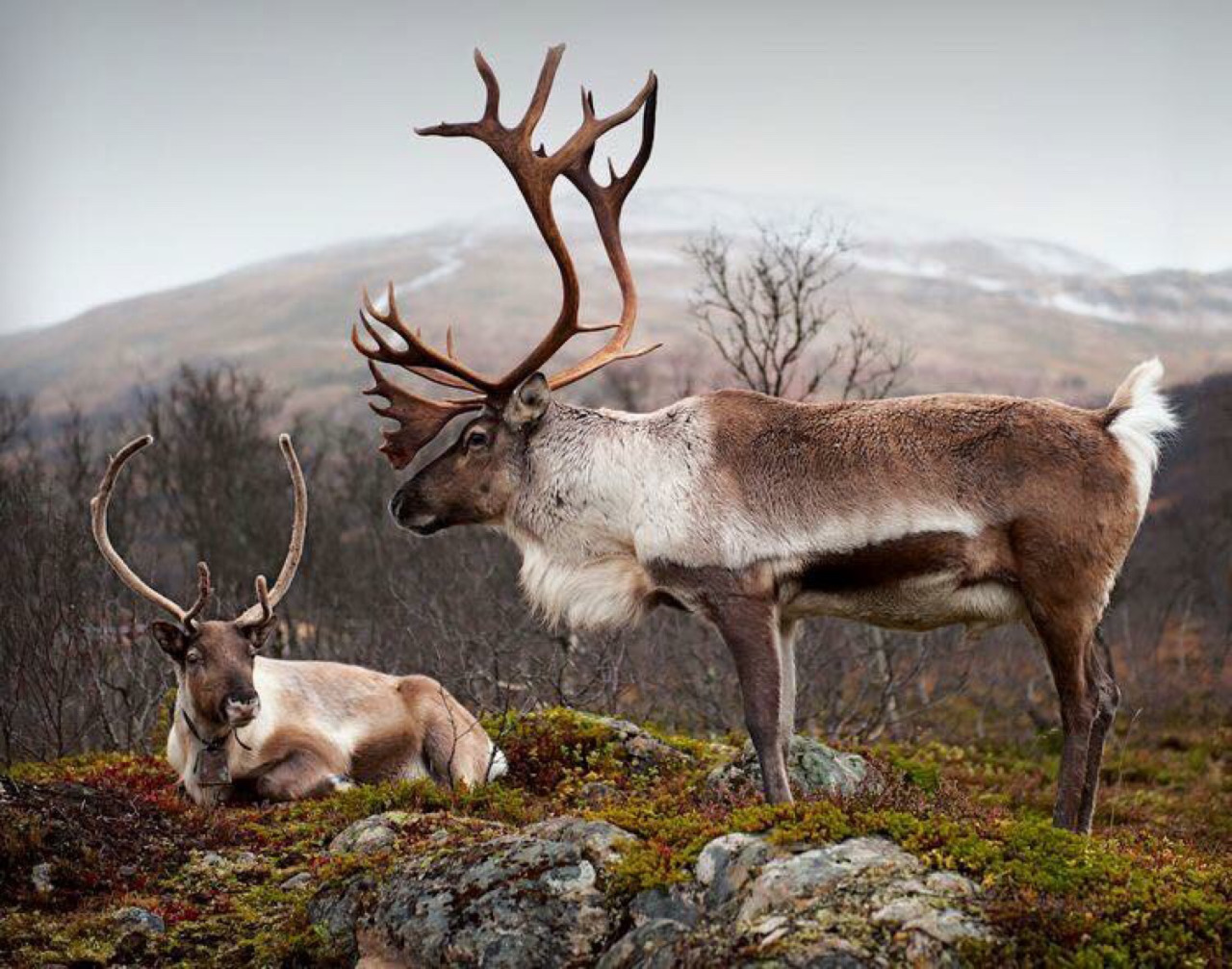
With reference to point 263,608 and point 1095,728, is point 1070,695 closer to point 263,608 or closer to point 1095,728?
point 1095,728

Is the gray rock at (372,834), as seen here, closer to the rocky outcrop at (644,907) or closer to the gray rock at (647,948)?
the rocky outcrop at (644,907)

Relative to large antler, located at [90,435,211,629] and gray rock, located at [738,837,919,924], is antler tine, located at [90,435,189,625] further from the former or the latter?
gray rock, located at [738,837,919,924]

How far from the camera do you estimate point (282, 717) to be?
1005 centimetres

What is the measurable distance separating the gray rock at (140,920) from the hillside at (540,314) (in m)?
76.9

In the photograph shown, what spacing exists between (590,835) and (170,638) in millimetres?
4092

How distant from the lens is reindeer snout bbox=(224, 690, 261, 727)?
30.3 feet

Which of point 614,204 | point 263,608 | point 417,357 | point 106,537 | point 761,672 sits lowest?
point 761,672

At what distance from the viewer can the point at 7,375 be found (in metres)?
125

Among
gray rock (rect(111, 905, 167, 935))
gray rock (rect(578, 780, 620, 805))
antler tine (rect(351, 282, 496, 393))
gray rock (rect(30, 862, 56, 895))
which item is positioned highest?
antler tine (rect(351, 282, 496, 393))

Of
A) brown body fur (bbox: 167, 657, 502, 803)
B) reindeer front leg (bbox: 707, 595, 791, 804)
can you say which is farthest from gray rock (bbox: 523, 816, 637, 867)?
brown body fur (bbox: 167, 657, 502, 803)

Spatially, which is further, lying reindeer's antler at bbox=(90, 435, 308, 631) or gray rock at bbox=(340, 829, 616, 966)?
lying reindeer's antler at bbox=(90, 435, 308, 631)

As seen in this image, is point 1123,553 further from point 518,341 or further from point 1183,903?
point 518,341

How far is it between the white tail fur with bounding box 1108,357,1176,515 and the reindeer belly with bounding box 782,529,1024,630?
887 mm

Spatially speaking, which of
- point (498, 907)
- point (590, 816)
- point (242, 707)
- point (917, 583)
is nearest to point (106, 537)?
point (242, 707)
